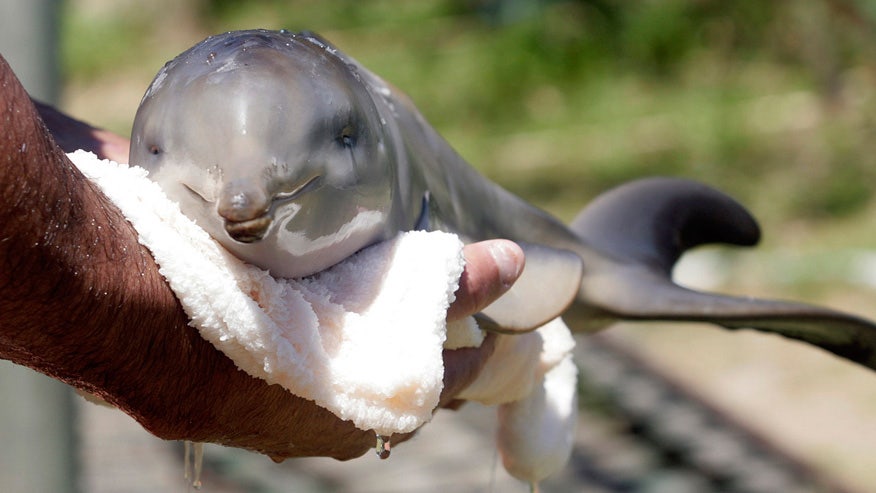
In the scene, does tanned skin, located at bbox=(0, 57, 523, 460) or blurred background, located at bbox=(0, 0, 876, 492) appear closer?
tanned skin, located at bbox=(0, 57, 523, 460)

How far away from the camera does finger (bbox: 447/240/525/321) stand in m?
1.24

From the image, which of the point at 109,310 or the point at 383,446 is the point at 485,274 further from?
the point at 109,310

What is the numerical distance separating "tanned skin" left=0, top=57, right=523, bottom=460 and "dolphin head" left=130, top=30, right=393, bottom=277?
0.25 ft

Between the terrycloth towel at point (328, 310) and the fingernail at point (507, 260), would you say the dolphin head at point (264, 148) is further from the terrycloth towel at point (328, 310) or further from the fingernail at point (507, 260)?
the fingernail at point (507, 260)

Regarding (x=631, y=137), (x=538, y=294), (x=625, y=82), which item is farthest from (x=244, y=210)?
(x=625, y=82)

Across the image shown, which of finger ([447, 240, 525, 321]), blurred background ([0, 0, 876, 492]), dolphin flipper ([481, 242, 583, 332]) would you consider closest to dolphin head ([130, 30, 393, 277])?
finger ([447, 240, 525, 321])

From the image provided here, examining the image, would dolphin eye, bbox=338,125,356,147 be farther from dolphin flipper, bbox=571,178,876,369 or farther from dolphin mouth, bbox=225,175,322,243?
dolphin flipper, bbox=571,178,876,369

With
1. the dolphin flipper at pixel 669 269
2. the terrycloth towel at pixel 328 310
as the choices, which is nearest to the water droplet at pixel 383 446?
the terrycloth towel at pixel 328 310

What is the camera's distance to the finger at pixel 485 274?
48.8 inches

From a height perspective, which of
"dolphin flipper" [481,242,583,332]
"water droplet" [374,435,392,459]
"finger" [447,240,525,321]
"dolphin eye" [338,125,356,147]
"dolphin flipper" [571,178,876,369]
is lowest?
"dolphin flipper" [571,178,876,369]

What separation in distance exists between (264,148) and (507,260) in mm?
317

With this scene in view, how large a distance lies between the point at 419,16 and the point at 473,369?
8.93 metres

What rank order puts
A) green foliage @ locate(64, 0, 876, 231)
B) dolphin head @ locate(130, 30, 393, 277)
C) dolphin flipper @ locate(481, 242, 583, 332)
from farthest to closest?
green foliage @ locate(64, 0, 876, 231) < dolphin flipper @ locate(481, 242, 583, 332) < dolphin head @ locate(130, 30, 393, 277)

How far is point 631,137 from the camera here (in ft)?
25.4
